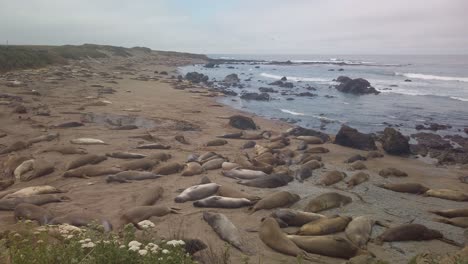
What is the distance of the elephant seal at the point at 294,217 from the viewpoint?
24.7 feet

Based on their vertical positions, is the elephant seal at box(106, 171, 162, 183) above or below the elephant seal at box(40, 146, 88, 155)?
below

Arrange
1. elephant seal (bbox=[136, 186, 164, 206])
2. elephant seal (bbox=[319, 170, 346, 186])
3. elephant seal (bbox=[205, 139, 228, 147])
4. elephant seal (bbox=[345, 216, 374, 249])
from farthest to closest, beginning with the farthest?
1. elephant seal (bbox=[205, 139, 228, 147])
2. elephant seal (bbox=[319, 170, 346, 186])
3. elephant seal (bbox=[136, 186, 164, 206])
4. elephant seal (bbox=[345, 216, 374, 249])

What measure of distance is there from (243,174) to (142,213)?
11.9 feet

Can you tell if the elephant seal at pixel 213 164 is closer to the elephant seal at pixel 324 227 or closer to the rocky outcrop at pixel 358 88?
the elephant seal at pixel 324 227

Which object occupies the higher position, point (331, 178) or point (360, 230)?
point (360, 230)

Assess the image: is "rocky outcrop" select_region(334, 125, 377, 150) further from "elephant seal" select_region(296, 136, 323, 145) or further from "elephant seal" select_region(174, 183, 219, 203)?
"elephant seal" select_region(174, 183, 219, 203)

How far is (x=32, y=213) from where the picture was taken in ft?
24.4

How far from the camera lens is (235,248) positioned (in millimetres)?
6652

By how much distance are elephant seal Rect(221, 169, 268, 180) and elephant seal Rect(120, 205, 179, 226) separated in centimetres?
281

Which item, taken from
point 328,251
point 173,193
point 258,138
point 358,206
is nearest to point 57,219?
point 173,193

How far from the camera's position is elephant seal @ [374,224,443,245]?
714 centimetres

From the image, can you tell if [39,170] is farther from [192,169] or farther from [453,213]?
[453,213]

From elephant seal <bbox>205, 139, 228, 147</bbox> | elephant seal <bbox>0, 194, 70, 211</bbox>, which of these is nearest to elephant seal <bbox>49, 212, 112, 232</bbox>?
elephant seal <bbox>0, 194, 70, 211</bbox>

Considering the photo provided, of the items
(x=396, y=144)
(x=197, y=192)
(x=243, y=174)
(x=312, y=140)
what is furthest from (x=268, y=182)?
(x=396, y=144)
